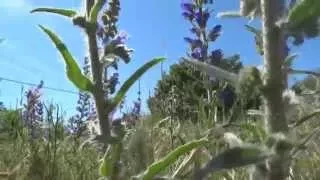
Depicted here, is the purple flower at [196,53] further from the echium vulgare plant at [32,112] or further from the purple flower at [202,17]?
the echium vulgare plant at [32,112]

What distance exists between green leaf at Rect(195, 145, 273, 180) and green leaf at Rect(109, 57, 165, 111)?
36 cm

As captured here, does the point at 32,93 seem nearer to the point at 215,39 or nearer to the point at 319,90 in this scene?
the point at 215,39

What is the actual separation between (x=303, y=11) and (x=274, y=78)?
16cm

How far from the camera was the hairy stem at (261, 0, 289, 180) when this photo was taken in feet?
3.24

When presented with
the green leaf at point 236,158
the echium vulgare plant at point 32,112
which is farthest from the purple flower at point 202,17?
the green leaf at point 236,158

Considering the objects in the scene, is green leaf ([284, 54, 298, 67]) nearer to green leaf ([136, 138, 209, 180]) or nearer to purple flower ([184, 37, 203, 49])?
green leaf ([136, 138, 209, 180])

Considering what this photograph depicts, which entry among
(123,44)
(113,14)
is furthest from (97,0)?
(113,14)

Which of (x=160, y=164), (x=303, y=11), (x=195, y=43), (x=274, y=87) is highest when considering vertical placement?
(x=195, y=43)

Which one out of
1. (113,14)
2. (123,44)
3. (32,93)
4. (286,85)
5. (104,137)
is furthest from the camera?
(32,93)

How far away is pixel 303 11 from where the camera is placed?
108cm

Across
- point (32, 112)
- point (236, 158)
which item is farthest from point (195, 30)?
point (236, 158)

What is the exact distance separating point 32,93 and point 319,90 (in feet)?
16.3

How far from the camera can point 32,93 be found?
5.86m

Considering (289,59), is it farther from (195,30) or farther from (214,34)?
(195,30)
